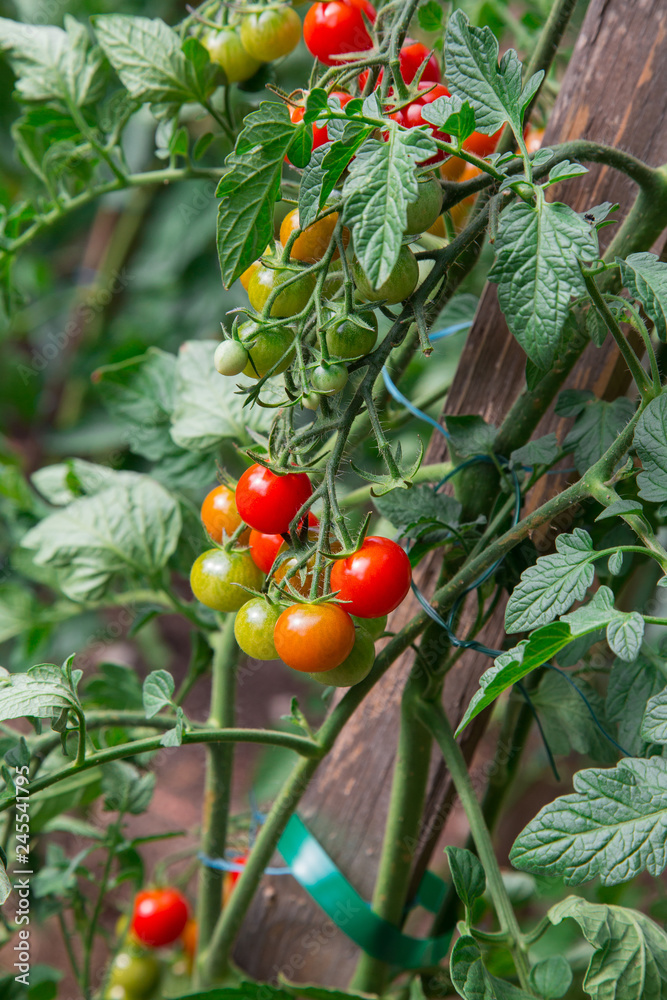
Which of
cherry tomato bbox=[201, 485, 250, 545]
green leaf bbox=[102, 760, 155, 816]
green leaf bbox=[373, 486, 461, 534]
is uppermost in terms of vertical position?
green leaf bbox=[373, 486, 461, 534]

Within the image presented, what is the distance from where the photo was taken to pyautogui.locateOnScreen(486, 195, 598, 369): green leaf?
1.31 feet

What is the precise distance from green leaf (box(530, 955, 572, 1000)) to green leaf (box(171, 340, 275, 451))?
504 mm

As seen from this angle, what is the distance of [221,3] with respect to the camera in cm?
62

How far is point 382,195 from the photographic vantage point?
40 cm

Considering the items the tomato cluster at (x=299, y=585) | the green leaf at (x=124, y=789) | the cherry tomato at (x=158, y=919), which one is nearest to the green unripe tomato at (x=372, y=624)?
the tomato cluster at (x=299, y=585)

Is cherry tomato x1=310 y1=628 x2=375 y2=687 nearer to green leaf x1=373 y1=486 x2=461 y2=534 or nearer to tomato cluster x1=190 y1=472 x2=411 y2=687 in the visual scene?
tomato cluster x1=190 y1=472 x2=411 y2=687

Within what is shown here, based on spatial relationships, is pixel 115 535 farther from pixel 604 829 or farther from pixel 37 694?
pixel 604 829

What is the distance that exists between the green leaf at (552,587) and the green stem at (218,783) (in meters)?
0.38

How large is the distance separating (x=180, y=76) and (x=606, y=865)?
0.68 m

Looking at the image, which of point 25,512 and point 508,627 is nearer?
point 508,627

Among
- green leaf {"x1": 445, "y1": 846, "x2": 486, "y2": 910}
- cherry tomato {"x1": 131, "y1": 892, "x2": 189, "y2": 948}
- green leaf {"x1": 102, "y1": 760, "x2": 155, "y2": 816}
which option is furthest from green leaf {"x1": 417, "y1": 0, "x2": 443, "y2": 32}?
cherry tomato {"x1": 131, "y1": 892, "x2": 189, "y2": 948}

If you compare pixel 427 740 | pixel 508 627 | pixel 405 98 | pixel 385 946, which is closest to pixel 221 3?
pixel 405 98

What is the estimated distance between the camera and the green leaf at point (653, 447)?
464mm

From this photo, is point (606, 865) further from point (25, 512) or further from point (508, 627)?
point (25, 512)
